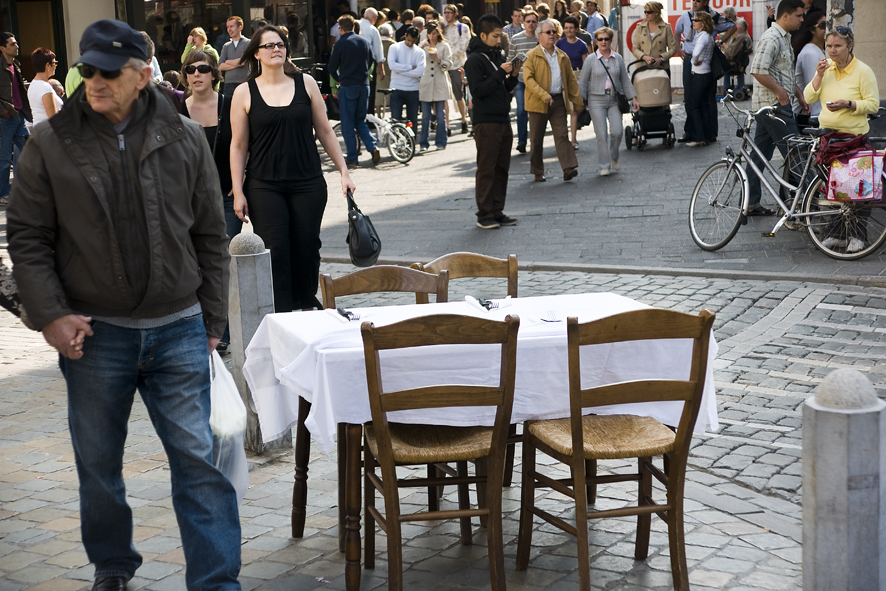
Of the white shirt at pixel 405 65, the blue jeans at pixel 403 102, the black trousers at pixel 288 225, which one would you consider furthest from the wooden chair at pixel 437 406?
the blue jeans at pixel 403 102

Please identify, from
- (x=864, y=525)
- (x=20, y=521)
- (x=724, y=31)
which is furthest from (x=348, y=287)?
(x=724, y=31)

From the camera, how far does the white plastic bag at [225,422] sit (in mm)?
4089

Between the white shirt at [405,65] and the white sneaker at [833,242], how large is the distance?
9332 mm

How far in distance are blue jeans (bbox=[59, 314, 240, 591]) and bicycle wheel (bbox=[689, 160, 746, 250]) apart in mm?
7183

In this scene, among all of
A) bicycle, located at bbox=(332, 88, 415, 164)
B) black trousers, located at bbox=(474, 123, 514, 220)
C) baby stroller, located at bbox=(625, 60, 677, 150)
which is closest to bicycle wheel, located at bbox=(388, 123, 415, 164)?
bicycle, located at bbox=(332, 88, 415, 164)

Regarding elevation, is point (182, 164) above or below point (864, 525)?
above

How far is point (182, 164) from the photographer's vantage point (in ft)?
11.7

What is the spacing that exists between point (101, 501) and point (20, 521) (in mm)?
1320

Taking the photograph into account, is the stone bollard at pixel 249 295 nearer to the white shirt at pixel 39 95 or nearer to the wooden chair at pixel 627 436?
the wooden chair at pixel 627 436

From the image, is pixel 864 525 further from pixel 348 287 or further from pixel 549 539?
pixel 348 287

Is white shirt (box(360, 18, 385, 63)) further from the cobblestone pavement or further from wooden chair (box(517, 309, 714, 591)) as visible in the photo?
wooden chair (box(517, 309, 714, 591))

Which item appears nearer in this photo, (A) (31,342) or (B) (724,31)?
(A) (31,342)

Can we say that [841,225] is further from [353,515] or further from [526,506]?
[353,515]

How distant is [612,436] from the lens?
4117mm
